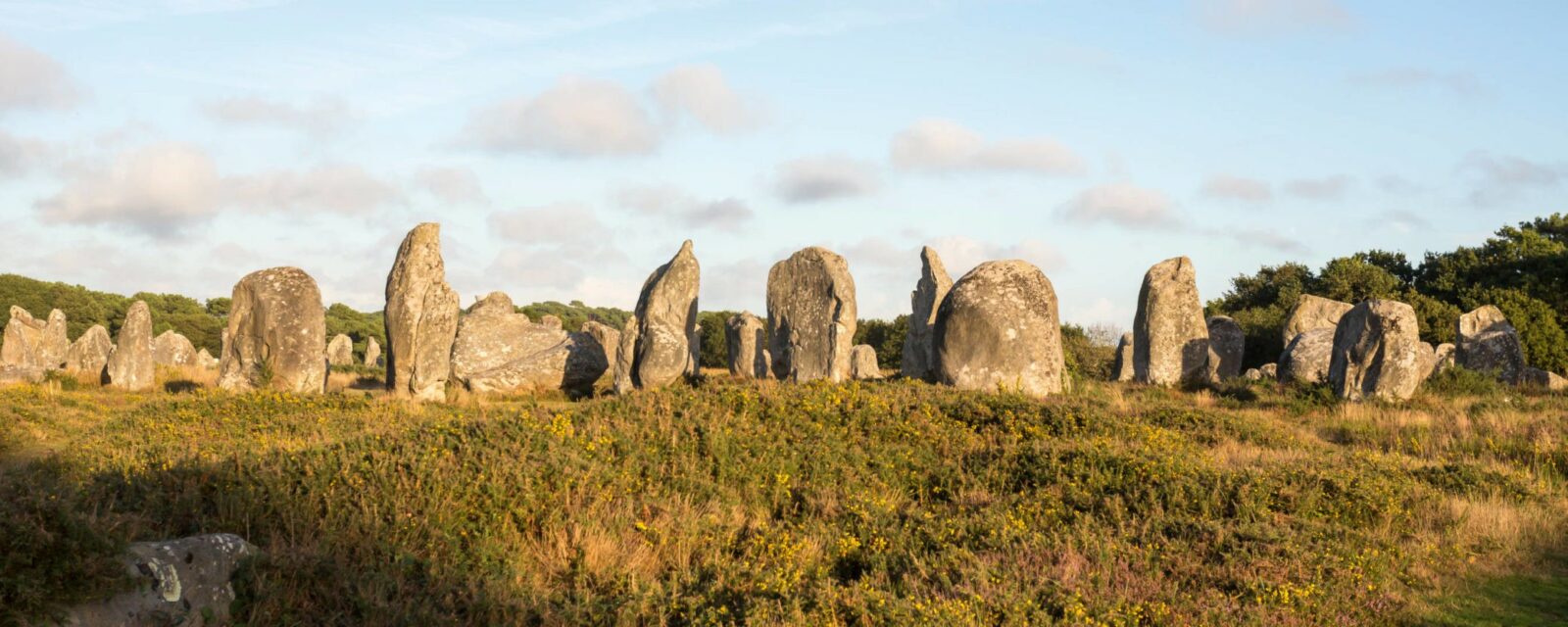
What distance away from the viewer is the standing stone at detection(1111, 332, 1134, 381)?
32.3 metres

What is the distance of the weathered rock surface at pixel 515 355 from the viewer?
26.0m

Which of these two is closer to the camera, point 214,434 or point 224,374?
point 214,434

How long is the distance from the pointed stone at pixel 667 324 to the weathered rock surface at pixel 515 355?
8.48 ft

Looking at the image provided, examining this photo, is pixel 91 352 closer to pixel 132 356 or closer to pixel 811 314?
pixel 132 356

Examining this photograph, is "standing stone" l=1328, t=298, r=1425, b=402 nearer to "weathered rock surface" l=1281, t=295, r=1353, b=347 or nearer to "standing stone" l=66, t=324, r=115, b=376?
"weathered rock surface" l=1281, t=295, r=1353, b=347

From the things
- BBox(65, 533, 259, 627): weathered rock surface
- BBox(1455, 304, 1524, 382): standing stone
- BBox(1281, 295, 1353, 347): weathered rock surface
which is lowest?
BBox(65, 533, 259, 627): weathered rock surface

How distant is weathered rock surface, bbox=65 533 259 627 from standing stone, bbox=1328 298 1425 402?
69.0 ft

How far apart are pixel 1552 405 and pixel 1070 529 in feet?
51.2

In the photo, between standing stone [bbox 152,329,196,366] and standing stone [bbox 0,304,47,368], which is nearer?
standing stone [bbox 0,304,47,368]

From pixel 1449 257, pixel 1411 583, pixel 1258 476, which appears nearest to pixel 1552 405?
pixel 1258 476

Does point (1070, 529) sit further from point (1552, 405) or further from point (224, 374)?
point (224, 374)

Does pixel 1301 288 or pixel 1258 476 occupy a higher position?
pixel 1301 288

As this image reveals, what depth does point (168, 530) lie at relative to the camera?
8.25 metres

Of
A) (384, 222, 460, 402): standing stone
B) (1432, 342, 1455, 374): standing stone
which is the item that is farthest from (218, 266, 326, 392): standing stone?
(1432, 342, 1455, 374): standing stone
